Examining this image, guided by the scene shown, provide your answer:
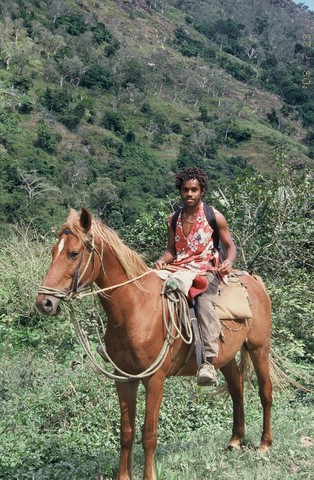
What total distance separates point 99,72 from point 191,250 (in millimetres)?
77564

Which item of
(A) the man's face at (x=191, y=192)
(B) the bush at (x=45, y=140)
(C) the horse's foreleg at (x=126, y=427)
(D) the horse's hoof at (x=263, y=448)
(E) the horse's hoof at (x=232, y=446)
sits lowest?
(B) the bush at (x=45, y=140)

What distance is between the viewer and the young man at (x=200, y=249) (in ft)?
15.0

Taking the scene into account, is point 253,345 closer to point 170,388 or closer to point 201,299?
point 201,299

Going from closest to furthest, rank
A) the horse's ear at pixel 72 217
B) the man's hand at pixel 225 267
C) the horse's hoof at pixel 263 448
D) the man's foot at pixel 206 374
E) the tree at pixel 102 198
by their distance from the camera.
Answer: the horse's ear at pixel 72 217, the man's foot at pixel 206 374, the man's hand at pixel 225 267, the horse's hoof at pixel 263 448, the tree at pixel 102 198

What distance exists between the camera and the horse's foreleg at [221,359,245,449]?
5.43 metres

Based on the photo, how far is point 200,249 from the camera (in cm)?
481

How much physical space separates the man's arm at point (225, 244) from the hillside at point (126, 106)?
91.3ft

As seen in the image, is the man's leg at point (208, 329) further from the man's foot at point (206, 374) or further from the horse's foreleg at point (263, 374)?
the horse's foreleg at point (263, 374)

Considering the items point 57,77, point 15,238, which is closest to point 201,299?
point 15,238

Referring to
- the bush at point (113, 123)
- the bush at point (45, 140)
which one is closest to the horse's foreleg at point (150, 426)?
the bush at point (45, 140)

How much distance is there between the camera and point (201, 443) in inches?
216

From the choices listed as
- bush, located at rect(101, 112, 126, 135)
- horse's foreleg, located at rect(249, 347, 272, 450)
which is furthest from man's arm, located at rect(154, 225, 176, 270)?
bush, located at rect(101, 112, 126, 135)

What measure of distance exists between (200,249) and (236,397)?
5.52 feet

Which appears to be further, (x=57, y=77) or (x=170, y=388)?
(x=57, y=77)
